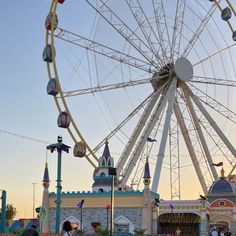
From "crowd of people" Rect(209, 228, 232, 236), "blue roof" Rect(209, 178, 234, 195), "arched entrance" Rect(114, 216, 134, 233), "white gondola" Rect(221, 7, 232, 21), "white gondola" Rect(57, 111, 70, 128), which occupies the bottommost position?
"crowd of people" Rect(209, 228, 232, 236)

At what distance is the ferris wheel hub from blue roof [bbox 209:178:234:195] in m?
8.35

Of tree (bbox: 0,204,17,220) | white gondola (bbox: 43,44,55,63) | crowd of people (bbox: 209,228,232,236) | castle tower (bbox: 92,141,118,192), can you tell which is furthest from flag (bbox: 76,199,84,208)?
tree (bbox: 0,204,17,220)

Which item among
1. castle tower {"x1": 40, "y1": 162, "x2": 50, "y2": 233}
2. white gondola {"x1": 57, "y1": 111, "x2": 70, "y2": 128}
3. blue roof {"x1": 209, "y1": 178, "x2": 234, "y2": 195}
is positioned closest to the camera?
white gondola {"x1": 57, "y1": 111, "x2": 70, "y2": 128}

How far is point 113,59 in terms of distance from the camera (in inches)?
1529

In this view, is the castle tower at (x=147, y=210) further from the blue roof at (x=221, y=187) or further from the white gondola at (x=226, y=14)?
the white gondola at (x=226, y=14)

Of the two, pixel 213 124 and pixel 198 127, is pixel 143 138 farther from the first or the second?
pixel 213 124

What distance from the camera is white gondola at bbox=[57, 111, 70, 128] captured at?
3588cm

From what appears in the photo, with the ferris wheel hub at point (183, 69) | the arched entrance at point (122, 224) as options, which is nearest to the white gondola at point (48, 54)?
the ferris wheel hub at point (183, 69)

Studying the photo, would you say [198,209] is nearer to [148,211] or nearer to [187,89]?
[148,211]

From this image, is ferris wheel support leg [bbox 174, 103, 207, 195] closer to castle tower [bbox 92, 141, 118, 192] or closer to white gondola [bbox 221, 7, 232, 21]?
castle tower [bbox 92, 141, 118, 192]

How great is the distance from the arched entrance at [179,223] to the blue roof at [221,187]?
256 cm

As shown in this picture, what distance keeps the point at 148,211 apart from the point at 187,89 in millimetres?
9884

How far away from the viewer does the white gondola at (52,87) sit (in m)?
36.0

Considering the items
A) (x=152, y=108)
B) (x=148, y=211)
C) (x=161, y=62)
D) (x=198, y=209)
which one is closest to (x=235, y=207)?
(x=198, y=209)
